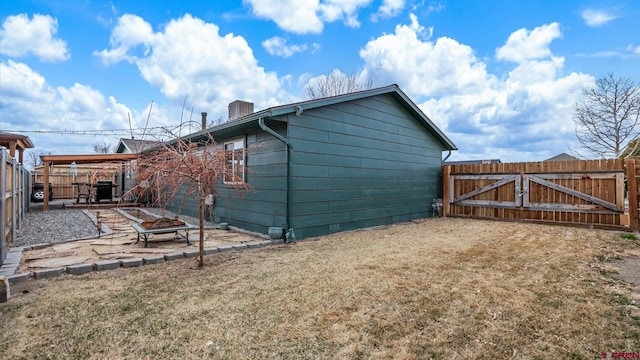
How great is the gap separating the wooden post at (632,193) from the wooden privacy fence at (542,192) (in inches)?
1.7

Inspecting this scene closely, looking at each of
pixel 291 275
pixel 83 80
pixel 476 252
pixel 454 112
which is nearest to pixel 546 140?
pixel 454 112

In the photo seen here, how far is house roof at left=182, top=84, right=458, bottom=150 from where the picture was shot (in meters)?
6.36

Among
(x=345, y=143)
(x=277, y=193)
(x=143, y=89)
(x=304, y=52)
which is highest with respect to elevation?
(x=304, y=52)

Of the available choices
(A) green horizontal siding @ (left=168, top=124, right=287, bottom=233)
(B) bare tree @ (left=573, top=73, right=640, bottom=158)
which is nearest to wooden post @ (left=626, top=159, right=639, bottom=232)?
(A) green horizontal siding @ (left=168, top=124, right=287, bottom=233)

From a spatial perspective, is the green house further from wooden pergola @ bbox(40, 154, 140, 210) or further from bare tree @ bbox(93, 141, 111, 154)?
bare tree @ bbox(93, 141, 111, 154)

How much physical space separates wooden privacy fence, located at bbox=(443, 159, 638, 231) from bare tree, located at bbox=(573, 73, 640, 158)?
34.7 feet

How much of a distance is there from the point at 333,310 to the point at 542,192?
870 centimetres

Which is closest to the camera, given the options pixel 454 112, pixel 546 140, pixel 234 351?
pixel 234 351

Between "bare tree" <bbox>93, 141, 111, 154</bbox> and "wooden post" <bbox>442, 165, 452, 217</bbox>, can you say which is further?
"bare tree" <bbox>93, 141, 111, 154</bbox>

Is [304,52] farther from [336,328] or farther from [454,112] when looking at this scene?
[336,328]

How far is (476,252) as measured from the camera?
215 inches

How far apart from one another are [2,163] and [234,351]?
15.3 feet

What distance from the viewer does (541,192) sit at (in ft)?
29.9

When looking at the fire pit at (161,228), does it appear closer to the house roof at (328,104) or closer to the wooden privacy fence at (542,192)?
the house roof at (328,104)
